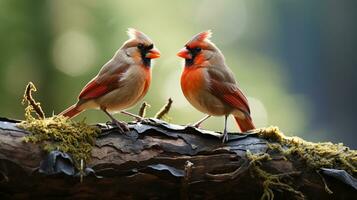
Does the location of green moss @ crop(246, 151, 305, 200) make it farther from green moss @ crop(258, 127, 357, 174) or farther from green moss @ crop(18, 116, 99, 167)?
green moss @ crop(18, 116, 99, 167)

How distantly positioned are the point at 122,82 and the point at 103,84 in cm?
7

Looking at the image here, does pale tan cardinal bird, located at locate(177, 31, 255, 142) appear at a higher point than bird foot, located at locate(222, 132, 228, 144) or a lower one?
higher

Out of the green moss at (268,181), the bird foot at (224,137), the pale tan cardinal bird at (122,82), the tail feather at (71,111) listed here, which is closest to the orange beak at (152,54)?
the pale tan cardinal bird at (122,82)

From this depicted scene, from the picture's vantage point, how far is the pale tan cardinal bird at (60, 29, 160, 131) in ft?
6.93

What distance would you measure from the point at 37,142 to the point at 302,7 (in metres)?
4.90

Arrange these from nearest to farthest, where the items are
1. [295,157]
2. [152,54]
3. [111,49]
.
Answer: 1. [295,157]
2. [152,54]
3. [111,49]

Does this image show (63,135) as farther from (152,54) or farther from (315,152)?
(315,152)

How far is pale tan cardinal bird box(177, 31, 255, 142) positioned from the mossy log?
0.68 ft

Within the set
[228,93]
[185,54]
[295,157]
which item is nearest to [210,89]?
[228,93]

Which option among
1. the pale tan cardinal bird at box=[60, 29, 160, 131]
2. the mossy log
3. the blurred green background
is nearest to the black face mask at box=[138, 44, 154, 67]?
the pale tan cardinal bird at box=[60, 29, 160, 131]

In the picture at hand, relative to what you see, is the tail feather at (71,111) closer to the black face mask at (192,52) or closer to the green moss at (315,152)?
the black face mask at (192,52)

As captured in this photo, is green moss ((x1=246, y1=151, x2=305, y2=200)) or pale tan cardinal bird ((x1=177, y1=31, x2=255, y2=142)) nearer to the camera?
green moss ((x1=246, y1=151, x2=305, y2=200))

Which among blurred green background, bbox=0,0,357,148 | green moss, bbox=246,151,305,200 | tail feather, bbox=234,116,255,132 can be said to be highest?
blurred green background, bbox=0,0,357,148

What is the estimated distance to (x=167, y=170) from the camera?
5.86 ft
